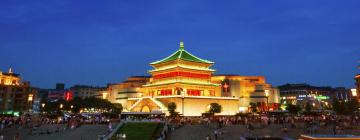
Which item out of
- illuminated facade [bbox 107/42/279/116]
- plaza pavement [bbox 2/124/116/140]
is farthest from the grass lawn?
illuminated facade [bbox 107/42/279/116]

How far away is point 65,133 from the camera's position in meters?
42.2

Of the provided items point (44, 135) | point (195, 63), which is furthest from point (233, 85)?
point (44, 135)

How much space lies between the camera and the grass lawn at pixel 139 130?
120ft

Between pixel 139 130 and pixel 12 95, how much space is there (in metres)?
70.3

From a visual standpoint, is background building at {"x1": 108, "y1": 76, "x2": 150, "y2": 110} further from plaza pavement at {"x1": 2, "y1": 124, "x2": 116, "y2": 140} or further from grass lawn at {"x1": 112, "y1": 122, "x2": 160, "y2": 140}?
grass lawn at {"x1": 112, "y1": 122, "x2": 160, "y2": 140}

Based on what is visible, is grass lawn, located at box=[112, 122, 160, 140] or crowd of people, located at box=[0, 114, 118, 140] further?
crowd of people, located at box=[0, 114, 118, 140]

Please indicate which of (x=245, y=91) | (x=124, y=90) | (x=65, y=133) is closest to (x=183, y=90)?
(x=65, y=133)

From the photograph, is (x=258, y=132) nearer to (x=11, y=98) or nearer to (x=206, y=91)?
(x=206, y=91)

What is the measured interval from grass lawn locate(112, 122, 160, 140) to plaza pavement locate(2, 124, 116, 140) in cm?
271

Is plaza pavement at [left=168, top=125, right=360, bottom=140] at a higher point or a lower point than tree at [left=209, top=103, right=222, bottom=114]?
lower

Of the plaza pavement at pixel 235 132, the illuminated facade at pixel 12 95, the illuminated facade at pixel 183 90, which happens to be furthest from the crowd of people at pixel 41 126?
the illuminated facade at pixel 12 95

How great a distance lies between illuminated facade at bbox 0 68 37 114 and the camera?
306ft

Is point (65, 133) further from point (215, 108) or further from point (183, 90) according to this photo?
point (215, 108)

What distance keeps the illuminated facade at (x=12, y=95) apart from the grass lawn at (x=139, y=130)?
60.6m
